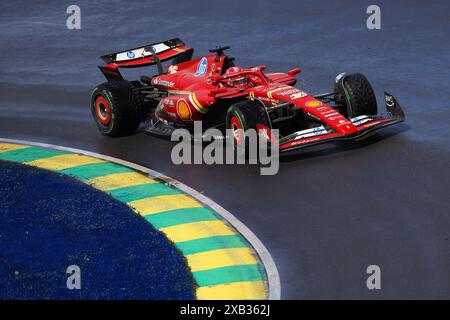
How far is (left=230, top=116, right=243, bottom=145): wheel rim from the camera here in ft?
50.9

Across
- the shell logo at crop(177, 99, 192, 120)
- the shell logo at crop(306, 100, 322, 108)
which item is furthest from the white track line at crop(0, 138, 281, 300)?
the shell logo at crop(306, 100, 322, 108)

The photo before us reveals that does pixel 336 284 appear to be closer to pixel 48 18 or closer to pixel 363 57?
pixel 363 57

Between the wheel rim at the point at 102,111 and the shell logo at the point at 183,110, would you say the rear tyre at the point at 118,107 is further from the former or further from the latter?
the shell logo at the point at 183,110

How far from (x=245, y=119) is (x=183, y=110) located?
155 cm

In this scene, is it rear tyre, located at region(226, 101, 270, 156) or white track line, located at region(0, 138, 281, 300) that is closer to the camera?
white track line, located at region(0, 138, 281, 300)

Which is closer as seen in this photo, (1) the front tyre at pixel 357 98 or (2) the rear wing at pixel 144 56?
(1) the front tyre at pixel 357 98

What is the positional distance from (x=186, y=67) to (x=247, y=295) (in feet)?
24.3

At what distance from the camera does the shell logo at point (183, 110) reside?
16.4 metres

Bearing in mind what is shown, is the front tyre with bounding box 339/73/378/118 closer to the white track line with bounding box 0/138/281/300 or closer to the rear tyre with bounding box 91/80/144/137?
the white track line with bounding box 0/138/281/300

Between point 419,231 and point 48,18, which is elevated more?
point 48,18

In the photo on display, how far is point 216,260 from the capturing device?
1243cm

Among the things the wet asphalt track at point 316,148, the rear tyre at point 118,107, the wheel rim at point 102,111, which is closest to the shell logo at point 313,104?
the wet asphalt track at point 316,148

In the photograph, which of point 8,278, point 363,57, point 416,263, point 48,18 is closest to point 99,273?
point 8,278

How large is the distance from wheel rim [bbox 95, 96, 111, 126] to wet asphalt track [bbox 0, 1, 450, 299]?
0.38m
